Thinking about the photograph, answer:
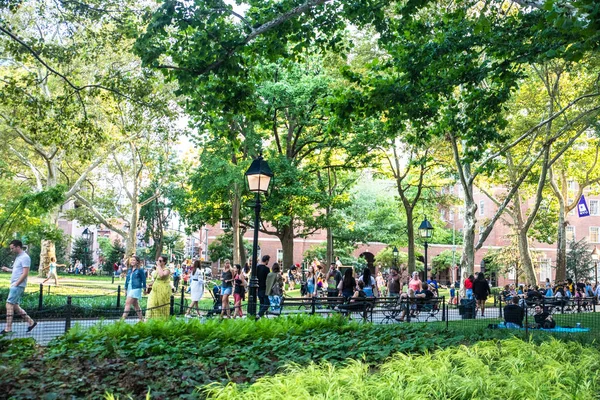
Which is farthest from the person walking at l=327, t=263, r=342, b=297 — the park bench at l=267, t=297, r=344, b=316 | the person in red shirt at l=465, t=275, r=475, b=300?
the person in red shirt at l=465, t=275, r=475, b=300

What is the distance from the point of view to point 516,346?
26.5ft

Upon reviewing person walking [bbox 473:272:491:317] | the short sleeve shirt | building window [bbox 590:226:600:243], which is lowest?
person walking [bbox 473:272:491:317]

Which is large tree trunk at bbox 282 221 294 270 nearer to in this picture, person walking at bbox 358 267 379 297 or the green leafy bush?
person walking at bbox 358 267 379 297

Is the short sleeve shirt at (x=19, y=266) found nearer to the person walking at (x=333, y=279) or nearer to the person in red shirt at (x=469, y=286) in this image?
the person walking at (x=333, y=279)

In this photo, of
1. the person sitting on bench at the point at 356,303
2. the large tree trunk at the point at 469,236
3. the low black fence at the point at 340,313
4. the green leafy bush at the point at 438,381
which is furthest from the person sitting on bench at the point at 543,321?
the large tree trunk at the point at 469,236

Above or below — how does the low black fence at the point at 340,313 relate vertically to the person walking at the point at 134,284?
below

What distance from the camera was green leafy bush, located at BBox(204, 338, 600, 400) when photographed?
5059 millimetres

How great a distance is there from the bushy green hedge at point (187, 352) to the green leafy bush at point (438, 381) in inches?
19.7

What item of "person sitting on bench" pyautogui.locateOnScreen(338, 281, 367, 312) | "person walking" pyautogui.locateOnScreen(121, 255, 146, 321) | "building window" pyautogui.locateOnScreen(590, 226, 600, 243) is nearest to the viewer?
"person walking" pyautogui.locateOnScreen(121, 255, 146, 321)

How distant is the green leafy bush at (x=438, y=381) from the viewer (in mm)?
5059

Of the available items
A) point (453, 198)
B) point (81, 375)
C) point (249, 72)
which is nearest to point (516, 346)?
point (81, 375)

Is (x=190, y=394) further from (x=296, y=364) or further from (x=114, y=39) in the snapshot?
(x=114, y=39)

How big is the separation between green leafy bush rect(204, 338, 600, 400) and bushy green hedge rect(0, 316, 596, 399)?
500 millimetres

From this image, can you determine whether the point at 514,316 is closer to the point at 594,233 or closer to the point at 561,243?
the point at 561,243
